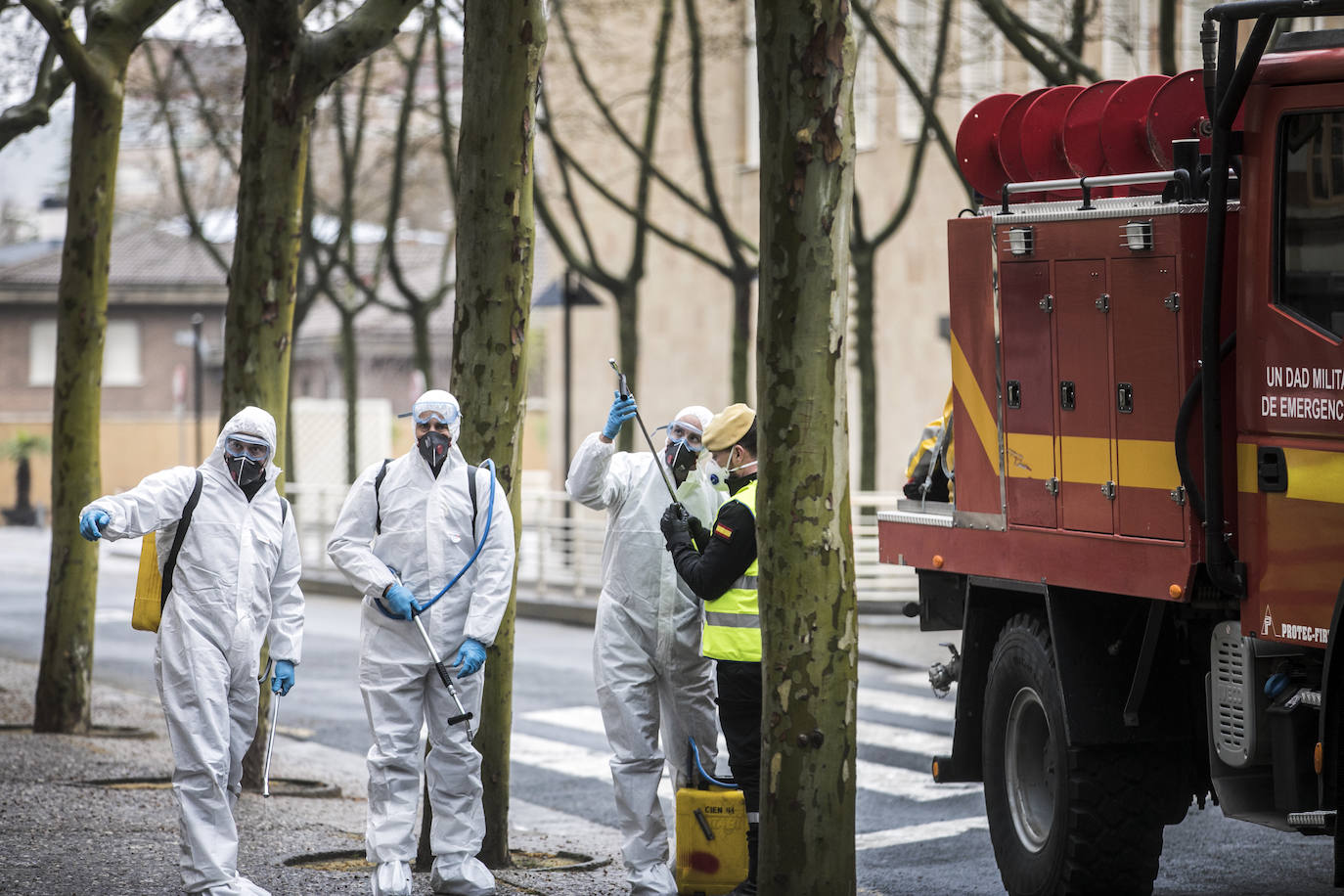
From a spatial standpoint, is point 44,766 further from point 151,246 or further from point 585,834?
point 151,246

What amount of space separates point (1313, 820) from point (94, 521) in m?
4.31

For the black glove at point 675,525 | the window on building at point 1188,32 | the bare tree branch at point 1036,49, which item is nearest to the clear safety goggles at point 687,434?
the black glove at point 675,525

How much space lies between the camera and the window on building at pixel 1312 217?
19.3 ft

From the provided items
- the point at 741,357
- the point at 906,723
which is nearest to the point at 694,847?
the point at 906,723

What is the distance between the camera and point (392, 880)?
6.97m

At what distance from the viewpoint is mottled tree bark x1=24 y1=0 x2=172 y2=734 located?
38.9ft

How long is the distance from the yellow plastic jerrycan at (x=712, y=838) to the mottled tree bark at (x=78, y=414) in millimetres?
6339

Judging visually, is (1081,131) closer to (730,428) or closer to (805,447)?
(730,428)

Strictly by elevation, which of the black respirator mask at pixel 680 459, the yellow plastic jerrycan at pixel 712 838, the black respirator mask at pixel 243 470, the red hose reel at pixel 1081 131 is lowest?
the yellow plastic jerrycan at pixel 712 838

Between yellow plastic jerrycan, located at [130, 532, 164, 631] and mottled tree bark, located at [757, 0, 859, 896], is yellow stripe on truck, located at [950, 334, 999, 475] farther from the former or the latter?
yellow plastic jerrycan, located at [130, 532, 164, 631]

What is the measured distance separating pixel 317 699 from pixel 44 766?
4251mm

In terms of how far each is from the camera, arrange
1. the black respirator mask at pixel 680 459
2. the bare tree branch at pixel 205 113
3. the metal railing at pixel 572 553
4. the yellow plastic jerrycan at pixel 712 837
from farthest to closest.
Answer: the bare tree branch at pixel 205 113 < the metal railing at pixel 572 553 < the black respirator mask at pixel 680 459 < the yellow plastic jerrycan at pixel 712 837

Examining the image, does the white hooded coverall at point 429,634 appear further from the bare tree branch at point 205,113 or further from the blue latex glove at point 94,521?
the bare tree branch at point 205,113

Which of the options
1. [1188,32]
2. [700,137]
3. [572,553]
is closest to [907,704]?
[572,553]
